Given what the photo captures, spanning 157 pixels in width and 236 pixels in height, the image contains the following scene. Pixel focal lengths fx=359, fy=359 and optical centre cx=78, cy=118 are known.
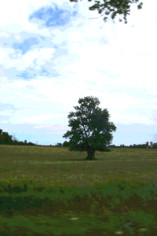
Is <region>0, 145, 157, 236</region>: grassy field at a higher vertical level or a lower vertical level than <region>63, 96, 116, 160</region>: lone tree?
lower

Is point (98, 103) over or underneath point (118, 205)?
over

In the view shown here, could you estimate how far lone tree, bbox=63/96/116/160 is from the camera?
7550 cm

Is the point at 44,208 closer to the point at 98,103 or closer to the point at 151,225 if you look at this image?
the point at 151,225

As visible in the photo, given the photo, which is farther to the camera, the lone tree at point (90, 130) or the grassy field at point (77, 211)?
the lone tree at point (90, 130)

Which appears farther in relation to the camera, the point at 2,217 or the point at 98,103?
the point at 98,103

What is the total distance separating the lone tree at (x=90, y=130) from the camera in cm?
7550

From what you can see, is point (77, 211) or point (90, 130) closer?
point (77, 211)

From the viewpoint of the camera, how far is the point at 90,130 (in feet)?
254

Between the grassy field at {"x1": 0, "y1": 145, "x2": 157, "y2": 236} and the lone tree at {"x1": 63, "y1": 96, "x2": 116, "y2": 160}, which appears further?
the lone tree at {"x1": 63, "y1": 96, "x2": 116, "y2": 160}

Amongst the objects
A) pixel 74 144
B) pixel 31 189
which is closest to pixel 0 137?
pixel 74 144

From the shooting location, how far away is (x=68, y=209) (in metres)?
10.6

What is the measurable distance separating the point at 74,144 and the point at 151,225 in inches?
2666

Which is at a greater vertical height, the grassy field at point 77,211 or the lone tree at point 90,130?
the lone tree at point 90,130

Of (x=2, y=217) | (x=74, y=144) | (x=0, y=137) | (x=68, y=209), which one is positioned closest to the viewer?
(x=2, y=217)
